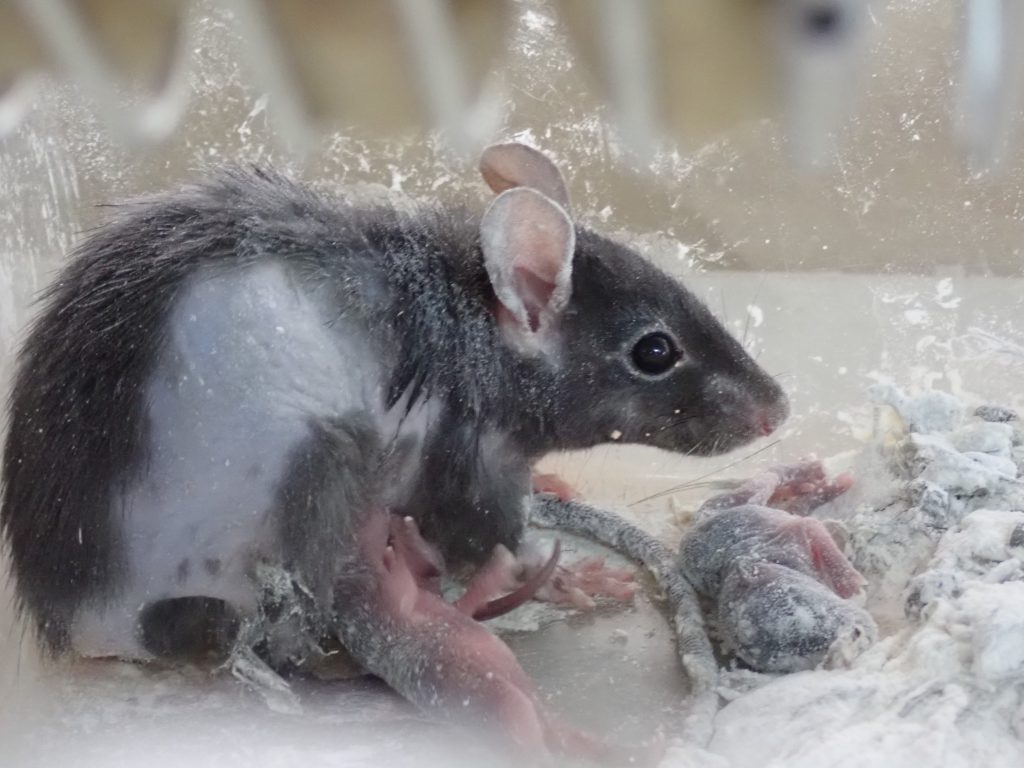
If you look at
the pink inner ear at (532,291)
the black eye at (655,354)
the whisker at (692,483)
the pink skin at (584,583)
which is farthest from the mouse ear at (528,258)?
the whisker at (692,483)

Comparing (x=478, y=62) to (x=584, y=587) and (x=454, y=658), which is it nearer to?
(x=584, y=587)

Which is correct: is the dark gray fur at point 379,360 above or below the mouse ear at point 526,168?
below

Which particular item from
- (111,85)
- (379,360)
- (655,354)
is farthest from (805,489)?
(111,85)

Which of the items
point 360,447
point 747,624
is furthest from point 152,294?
point 747,624

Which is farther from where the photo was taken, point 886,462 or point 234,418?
point 886,462

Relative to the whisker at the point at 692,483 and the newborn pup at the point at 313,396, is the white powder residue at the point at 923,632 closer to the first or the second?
the whisker at the point at 692,483

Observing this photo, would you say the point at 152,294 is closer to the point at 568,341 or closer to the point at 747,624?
the point at 568,341

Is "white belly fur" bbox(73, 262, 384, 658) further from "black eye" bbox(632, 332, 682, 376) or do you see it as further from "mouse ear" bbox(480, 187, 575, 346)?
"black eye" bbox(632, 332, 682, 376)
